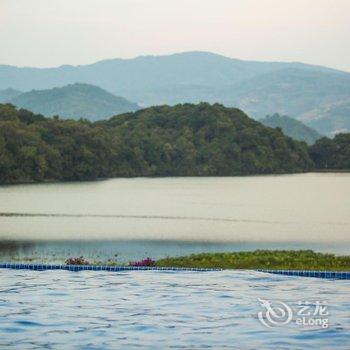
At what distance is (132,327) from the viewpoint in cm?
1459

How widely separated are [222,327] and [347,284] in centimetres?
513

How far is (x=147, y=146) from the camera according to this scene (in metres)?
115

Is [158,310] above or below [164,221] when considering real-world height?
below

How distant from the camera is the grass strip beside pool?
2123 centimetres

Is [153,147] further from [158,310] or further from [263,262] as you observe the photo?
[158,310]

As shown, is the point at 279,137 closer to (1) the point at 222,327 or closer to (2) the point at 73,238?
(2) the point at 73,238

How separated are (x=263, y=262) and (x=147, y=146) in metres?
94.2

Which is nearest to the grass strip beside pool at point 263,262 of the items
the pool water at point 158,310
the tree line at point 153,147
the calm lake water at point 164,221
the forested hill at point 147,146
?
the pool water at point 158,310

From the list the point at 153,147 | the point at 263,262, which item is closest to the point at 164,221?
the point at 263,262

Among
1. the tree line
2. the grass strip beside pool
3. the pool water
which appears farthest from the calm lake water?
the tree line

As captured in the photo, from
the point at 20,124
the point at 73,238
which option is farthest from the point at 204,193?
the point at 73,238

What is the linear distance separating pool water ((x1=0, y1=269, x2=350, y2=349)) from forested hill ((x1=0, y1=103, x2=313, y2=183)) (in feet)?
225

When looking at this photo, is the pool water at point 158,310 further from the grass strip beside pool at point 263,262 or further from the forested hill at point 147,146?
the forested hill at point 147,146

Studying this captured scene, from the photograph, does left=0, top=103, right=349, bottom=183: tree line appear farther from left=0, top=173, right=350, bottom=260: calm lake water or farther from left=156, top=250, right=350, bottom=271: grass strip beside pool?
left=156, top=250, right=350, bottom=271: grass strip beside pool
